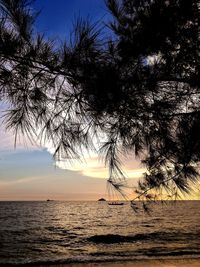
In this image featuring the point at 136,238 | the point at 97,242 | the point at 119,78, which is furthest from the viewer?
the point at 136,238

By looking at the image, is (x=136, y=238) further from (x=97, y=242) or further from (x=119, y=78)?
(x=119, y=78)

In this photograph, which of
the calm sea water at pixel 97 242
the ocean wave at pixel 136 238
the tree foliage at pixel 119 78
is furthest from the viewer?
the ocean wave at pixel 136 238

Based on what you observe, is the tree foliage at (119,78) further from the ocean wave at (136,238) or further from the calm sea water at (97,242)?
the ocean wave at (136,238)

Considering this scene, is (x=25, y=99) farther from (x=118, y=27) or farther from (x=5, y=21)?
(x=118, y=27)

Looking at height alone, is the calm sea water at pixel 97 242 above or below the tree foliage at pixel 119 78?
below

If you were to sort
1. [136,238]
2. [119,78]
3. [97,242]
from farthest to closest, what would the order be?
[136,238], [97,242], [119,78]

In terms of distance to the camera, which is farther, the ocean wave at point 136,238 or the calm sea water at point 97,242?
the ocean wave at point 136,238

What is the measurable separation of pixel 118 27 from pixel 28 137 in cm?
157

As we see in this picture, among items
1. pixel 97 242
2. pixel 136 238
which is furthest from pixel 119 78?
pixel 136 238

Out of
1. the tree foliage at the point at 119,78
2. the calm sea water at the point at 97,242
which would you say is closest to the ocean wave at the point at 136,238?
the calm sea water at the point at 97,242

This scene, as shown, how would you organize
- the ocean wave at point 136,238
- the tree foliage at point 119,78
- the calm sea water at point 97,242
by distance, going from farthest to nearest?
1. the ocean wave at point 136,238
2. the calm sea water at point 97,242
3. the tree foliage at point 119,78

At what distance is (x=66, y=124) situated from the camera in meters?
4.11

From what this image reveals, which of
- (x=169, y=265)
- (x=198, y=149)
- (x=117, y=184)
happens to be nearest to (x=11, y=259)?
(x=169, y=265)

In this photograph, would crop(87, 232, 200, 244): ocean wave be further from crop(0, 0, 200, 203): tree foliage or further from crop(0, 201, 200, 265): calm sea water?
crop(0, 0, 200, 203): tree foliage
